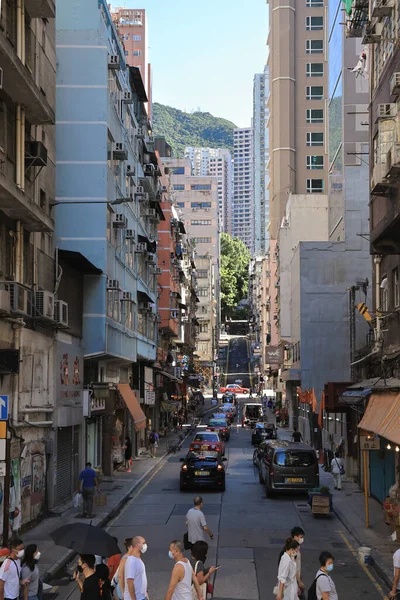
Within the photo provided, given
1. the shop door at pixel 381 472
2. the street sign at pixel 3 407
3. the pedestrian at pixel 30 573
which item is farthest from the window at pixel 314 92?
the pedestrian at pixel 30 573

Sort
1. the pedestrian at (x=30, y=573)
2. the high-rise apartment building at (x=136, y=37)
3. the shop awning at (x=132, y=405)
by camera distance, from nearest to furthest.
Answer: the pedestrian at (x=30, y=573) < the shop awning at (x=132, y=405) < the high-rise apartment building at (x=136, y=37)

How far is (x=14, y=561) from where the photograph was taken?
11875 millimetres

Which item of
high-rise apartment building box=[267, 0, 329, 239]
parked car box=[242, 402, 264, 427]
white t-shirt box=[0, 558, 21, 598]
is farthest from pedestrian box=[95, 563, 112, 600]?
high-rise apartment building box=[267, 0, 329, 239]

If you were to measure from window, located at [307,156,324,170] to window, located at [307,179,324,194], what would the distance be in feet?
4.87

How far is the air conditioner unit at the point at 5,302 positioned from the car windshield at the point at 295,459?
38.0ft

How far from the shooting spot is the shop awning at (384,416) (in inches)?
697

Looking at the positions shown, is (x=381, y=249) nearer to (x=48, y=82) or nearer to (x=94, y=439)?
(x=48, y=82)

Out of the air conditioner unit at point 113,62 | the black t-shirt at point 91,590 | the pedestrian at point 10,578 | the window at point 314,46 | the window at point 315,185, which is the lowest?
the pedestrian at point 10,578

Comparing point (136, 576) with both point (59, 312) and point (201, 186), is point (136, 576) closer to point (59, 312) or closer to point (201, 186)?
point (59, 312)

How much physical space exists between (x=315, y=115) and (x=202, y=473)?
80.8 m

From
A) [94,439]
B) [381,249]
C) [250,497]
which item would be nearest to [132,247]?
[94,439]

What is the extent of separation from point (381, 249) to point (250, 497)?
10190 millimetres

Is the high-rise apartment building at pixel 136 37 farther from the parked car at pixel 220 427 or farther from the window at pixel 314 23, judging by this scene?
the parked car at pixel 220 427

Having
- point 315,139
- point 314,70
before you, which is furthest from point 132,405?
point 314,70
